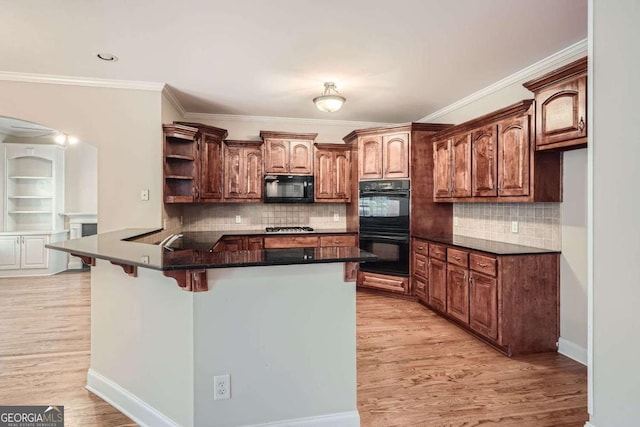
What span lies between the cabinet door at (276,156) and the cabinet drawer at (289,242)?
1.00m

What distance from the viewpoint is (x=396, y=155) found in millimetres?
4465

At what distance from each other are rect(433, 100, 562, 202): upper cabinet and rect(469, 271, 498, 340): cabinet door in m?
0.81

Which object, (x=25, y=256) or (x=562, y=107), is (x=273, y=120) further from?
(x=25, y=256)

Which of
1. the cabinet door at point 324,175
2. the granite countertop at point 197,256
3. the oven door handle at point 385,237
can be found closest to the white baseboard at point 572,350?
the oven door handle at point 385,237

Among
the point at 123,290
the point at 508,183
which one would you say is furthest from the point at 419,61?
the point at 123,290

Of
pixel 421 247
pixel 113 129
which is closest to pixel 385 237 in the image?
pixel 421 247

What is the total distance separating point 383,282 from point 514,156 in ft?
7.76

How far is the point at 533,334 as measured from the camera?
9.39ft

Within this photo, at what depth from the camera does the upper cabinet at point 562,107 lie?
2.32 meters

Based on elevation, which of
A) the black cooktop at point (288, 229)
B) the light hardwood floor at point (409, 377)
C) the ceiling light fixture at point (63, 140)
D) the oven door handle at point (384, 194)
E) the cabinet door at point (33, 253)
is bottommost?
the light hardwood floor at point (409, 377)

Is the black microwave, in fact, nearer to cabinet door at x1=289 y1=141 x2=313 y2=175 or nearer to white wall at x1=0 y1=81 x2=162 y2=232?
cabinet door at x1=289 y1=141 x2=313 y2=175

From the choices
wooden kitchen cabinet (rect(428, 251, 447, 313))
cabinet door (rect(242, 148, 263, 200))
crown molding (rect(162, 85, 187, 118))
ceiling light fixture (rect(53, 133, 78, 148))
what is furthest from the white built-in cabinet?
wooden kitchen cabinet (rect(428, 251, 447, 313))

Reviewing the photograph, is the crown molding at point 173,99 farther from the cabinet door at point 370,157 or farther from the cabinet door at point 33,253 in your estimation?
the cabinet door at point 33,253

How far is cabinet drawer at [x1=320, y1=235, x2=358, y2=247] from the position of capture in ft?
15.8
